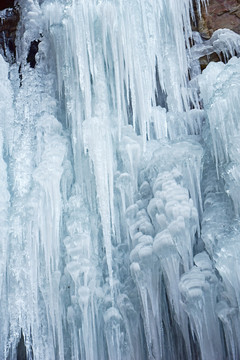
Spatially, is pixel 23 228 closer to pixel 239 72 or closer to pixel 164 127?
pixel 164 127

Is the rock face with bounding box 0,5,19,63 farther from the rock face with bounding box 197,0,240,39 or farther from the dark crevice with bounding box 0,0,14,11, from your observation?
the rock face with bounding box 197,0,240,39

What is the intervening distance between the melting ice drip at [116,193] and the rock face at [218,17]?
36 centimetres

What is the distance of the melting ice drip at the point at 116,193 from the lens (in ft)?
15.1

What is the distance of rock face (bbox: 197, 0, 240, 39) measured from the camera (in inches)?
263

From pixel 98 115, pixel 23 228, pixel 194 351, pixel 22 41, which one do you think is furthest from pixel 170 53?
pixel 194 351

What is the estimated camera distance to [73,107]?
5.73 metres

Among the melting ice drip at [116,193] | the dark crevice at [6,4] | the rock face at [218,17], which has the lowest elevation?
the melting ice drip at [116,193]

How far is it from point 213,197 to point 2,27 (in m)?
A: 4.21

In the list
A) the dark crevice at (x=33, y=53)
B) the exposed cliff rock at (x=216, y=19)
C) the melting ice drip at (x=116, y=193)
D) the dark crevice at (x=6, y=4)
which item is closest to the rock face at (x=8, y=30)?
the dark crevice at (x=6, y=4)

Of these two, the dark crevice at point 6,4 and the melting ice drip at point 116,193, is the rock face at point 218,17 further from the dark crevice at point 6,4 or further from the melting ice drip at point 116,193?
the dark crevice at point 6,4

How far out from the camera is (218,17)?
6762mm

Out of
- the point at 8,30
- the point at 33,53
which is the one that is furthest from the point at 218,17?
the point at 8,30

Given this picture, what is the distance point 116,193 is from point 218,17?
10.3ft

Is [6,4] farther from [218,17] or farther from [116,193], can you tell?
[116,193]
